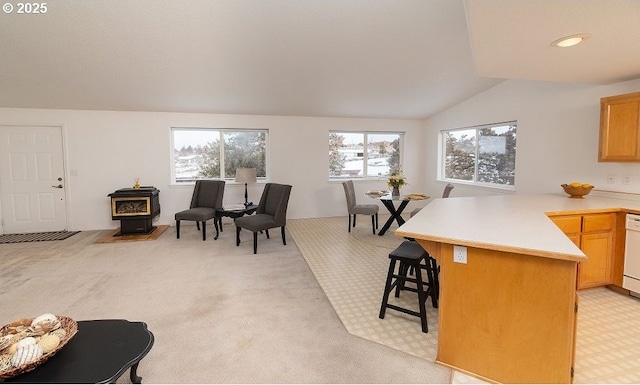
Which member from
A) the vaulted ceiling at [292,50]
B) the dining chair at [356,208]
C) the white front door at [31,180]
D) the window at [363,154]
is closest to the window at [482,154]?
the vaulted ceiling at [292,50]

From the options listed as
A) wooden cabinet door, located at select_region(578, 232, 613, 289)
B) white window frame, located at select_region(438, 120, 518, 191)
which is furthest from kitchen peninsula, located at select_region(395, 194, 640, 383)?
white window frame, located at select_region(438, 120, 518, 191)

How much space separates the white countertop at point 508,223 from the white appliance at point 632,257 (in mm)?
143

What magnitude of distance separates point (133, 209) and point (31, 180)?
1888 mm

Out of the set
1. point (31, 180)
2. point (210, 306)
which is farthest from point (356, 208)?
point (31, 180)

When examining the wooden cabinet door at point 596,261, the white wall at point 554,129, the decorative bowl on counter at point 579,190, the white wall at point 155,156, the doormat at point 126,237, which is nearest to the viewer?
the wooden cabinet door at point 596,261

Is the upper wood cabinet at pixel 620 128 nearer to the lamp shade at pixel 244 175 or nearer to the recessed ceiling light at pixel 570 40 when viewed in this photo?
the recessed ceiling light at pixel 570 40

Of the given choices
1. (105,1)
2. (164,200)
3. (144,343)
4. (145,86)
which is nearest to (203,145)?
(164,200)

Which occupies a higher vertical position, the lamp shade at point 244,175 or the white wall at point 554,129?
the white wall at point 554,129

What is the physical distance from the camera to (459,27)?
11.6 ft

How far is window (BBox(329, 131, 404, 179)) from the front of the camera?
711 cm

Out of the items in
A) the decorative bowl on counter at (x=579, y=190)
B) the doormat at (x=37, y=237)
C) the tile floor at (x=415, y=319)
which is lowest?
the tile floor at (x=415, y=319)

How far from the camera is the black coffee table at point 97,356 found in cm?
147

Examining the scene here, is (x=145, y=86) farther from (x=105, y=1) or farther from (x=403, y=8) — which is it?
(x=403, y=8)

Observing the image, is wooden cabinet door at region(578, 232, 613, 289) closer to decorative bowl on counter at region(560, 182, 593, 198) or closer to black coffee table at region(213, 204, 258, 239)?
decorative bowl on counter at region(560, 182, 593, 198)
